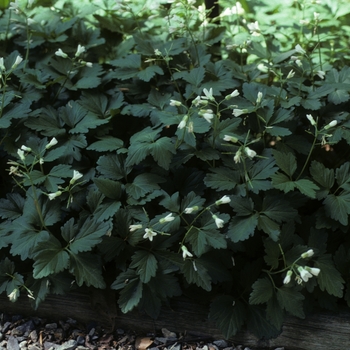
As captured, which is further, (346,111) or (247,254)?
(346,111)

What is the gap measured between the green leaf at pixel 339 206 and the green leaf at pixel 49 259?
90cm

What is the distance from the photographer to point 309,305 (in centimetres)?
191

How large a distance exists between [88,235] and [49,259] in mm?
148

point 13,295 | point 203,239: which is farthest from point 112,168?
point 13,295

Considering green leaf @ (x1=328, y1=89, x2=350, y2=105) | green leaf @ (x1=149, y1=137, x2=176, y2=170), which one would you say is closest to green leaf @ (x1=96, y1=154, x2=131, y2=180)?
green leaf @ (x1=149, y1=137, x2=176, y2=170)

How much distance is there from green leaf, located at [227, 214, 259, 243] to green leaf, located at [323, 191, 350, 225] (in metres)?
0.26

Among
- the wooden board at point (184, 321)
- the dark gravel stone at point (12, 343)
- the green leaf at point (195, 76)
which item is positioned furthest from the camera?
the green leaf at point (195, 76)

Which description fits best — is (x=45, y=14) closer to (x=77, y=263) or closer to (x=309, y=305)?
(x=77, y=263)

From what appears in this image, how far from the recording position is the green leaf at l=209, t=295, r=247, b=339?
1.87 m

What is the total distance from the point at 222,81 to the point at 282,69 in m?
0.31

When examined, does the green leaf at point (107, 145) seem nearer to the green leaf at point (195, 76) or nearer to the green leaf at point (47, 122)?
the green leaf at point (47, 122)

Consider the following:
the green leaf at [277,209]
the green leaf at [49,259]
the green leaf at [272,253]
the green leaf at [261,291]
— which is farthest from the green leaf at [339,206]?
the green leaf at [49,259]

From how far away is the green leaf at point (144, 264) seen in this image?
1.78 metres

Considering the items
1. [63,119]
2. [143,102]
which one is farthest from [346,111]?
[63,119]
